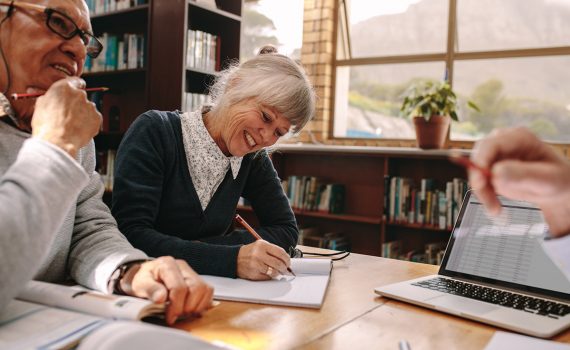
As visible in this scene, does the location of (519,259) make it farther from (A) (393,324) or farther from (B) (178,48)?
(B) (178,48)

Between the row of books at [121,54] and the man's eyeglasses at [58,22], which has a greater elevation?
the row of books at [121,54]

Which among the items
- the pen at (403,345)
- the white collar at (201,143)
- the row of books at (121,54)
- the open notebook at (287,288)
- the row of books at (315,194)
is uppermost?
the row of books at (121,54)

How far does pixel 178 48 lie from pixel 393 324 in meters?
2.71

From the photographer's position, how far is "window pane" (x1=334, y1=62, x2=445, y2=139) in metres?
4.15

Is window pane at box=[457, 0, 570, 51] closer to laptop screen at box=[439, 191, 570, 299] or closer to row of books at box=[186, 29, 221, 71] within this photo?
row of books at box=[186, 29, 221, 71]

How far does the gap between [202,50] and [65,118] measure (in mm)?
2703

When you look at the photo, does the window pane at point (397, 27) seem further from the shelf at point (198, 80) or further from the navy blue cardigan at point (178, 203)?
the navy blue cardigan at point (178, 203)

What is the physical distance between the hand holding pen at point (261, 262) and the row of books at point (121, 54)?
8.80ft

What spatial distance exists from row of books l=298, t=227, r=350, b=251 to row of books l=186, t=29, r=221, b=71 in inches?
55.3

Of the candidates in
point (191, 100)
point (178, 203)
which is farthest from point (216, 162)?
point (191, 100)

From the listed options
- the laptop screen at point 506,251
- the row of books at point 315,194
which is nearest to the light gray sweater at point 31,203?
the laptop screen at point 506,251

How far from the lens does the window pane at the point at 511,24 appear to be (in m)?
3.68

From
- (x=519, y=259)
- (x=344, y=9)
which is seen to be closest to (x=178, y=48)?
(x=344, y=9)

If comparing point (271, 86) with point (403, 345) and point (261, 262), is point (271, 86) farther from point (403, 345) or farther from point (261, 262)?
point (403, 345)
